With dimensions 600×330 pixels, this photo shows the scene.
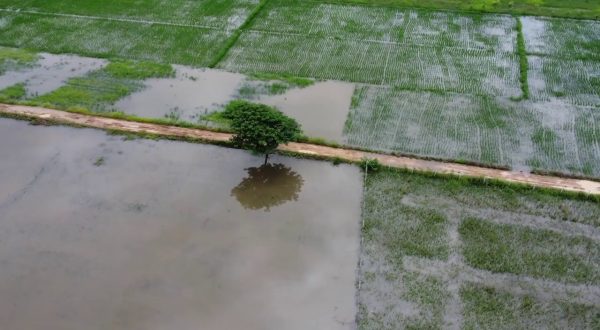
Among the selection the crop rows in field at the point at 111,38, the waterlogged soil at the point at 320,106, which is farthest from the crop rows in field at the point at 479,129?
the crop rows in field at the point at 111,38

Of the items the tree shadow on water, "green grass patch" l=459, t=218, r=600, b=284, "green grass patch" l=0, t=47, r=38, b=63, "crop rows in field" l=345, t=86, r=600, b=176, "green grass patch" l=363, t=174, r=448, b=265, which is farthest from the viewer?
"green grass patch" l=0, t=47, r=38, b=63

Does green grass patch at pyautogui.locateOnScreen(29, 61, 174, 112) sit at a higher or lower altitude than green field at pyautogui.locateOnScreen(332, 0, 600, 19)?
higher

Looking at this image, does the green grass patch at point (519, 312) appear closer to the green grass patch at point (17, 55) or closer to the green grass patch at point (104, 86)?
the green grass patch at point (104, 86)

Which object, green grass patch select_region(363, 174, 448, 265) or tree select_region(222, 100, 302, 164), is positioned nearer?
green grass patch select_region(363, 174, 448, 265)

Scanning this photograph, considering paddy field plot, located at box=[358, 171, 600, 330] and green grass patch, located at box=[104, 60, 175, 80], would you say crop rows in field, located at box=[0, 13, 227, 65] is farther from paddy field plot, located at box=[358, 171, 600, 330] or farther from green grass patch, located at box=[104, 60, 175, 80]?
paddy field plot, located at box=[358, 171, 600, 330]

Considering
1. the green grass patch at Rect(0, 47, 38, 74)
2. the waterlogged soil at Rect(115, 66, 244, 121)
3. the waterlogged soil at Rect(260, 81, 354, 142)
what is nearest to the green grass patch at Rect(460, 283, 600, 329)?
the waterlogged soil at Rect(260, 81, 354, 142)

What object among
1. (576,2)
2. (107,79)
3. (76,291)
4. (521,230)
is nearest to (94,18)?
(107,79)

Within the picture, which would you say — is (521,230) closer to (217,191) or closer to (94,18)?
(217,191)

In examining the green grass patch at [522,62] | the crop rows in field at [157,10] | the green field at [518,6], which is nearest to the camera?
the green grass patch at [522,62]
